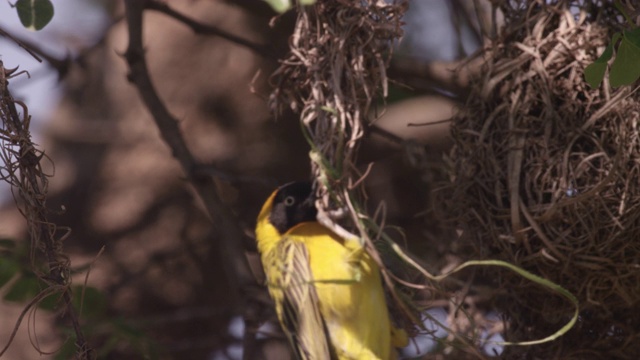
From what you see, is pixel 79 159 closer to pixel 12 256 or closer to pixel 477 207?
pixel 12 256

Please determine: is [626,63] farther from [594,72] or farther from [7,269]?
[7,269]

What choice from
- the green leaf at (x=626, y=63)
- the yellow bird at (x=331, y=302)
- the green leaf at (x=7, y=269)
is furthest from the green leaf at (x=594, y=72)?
the green leaf at (x=7, y=269)

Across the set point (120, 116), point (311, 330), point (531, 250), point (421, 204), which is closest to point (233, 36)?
point (120, 116)

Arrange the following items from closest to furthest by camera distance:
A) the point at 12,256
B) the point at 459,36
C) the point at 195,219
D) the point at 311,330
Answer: the point at 311,330 → the point at 12,256 → the point at 459,36 → the point at 195,219

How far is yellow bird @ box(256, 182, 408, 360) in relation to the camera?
2.37 m

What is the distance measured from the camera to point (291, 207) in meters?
2.61

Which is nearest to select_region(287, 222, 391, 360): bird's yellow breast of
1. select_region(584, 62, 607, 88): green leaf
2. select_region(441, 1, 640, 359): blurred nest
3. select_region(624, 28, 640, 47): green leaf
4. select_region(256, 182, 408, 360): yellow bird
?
select_region(256, 182, 408, 360): yellow bird

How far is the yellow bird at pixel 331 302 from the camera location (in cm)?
237

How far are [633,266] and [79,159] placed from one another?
2.22 meters

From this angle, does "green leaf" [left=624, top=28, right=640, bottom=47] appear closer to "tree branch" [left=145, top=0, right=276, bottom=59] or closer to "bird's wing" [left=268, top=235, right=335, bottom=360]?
"bird's wing" [left=268, top=235, right=335, bottom=360]

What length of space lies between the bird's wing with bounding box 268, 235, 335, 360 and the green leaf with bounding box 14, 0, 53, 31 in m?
0.87

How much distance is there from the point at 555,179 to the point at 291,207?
788 millimetres

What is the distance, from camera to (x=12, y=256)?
2.71 meters

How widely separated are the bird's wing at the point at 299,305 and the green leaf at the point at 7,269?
749 mm
